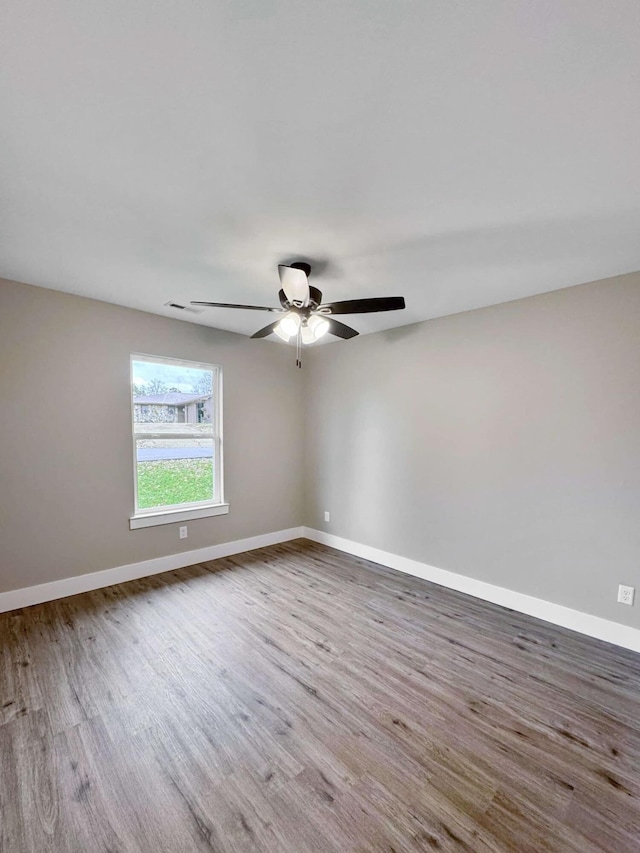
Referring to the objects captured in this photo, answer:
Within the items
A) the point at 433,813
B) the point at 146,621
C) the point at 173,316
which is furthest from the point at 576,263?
the point at 146,621

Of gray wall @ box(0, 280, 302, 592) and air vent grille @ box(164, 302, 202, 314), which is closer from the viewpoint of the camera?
gray wall @ box(0, 280, 302, 592)

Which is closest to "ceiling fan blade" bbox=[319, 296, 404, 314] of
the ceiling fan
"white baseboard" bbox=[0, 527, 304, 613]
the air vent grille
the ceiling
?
the ceiling fan

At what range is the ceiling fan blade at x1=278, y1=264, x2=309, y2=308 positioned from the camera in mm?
2051

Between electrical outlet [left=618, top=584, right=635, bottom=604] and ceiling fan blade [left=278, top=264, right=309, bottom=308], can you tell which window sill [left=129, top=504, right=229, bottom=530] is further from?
electrical outlet [left=618, top=584, right=635, bottom=604]

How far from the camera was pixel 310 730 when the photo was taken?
1786 millimetres

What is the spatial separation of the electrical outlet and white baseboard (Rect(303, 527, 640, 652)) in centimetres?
17

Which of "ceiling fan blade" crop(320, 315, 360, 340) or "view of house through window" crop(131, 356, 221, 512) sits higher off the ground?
"ceiling fan blade" crop(320, 315, 360, 340)

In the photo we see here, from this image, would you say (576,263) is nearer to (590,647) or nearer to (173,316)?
(590,647)

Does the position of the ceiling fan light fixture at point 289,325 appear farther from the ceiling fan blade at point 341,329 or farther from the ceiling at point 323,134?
the ceiling at point 323,134

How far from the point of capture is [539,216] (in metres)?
1.91

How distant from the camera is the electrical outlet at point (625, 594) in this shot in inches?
98.9

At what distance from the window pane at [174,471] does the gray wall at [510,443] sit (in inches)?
62.7

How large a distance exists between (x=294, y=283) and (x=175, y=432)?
2.38 meters

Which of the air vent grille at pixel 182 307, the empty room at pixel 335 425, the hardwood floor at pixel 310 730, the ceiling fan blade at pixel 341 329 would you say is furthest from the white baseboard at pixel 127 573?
the ceiling fan blade at pixel 341 329
